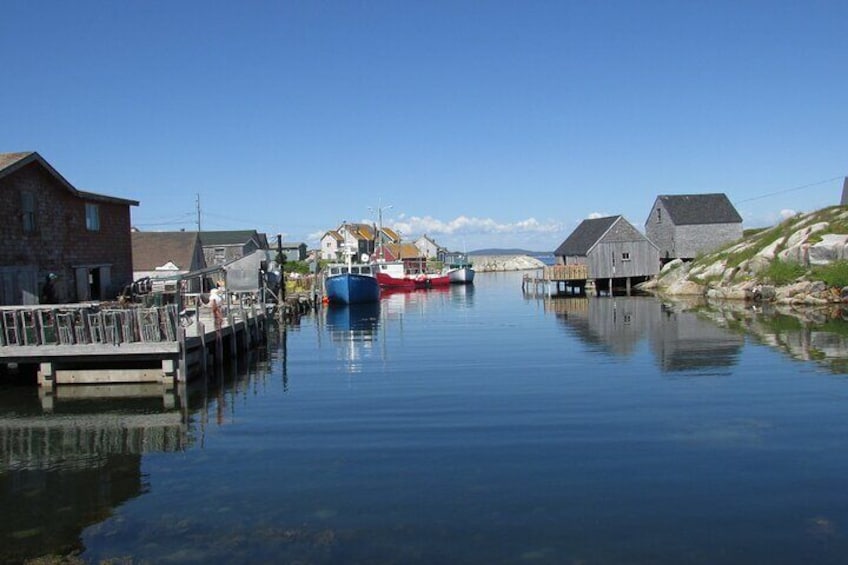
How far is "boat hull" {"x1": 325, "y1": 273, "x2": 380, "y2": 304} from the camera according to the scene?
2409 inches

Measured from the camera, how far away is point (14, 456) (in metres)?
15.6

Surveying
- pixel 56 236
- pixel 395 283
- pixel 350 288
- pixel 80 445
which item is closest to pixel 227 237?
pixel 395 283

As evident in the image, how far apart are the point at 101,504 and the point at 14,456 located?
4.49 m

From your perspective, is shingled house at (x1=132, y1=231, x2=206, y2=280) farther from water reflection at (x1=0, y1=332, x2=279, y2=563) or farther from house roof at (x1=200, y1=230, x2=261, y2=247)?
water reflection at (x1=0, y1=332, x2=279, y2=563)

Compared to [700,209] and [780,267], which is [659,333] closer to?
[780,267]

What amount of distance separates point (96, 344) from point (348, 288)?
39986 mm

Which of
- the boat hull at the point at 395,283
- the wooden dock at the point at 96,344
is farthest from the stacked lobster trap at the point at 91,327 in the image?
the boat hull at the point at 395,283

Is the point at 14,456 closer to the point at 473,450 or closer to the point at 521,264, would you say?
the point at 473,450

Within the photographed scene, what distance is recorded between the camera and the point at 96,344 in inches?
842

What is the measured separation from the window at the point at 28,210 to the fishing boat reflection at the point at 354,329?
12.6 meters

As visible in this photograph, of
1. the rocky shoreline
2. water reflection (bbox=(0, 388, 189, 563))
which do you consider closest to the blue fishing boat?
the rocky shoreline

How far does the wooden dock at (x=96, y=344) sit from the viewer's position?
2131cm

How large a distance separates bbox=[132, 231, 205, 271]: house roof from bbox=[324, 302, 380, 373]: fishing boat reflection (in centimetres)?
1098

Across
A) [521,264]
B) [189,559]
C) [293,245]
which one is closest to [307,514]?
[189,559]
